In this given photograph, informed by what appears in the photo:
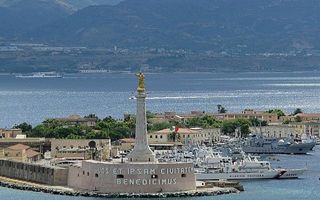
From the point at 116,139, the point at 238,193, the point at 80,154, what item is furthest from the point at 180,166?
the point at 116,139

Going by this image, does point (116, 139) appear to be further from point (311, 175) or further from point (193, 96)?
point (193, 96)

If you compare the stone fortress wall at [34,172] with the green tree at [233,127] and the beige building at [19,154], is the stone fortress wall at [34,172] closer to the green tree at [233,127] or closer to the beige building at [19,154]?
the beige building at [19,154]

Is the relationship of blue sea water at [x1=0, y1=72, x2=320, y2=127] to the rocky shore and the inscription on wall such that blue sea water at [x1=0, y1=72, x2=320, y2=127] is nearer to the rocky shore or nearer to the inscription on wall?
the rocky shore

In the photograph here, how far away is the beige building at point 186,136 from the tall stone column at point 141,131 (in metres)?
23.0

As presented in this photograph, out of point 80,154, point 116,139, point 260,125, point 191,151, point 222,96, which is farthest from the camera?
point 222,96

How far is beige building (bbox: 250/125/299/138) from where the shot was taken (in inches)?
3017

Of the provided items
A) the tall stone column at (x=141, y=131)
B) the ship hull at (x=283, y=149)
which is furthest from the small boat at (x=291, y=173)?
the ship hull at (x=283, y=149)

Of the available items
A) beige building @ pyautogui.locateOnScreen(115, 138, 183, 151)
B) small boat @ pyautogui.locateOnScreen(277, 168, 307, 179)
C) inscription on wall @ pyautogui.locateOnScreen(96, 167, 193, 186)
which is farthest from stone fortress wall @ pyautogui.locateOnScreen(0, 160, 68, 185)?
small boat @ pyautogui.locateOnScreen(277, 168, 307, 179)

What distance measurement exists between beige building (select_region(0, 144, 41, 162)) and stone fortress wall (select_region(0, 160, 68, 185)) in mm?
1729

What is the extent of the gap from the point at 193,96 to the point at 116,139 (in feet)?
270

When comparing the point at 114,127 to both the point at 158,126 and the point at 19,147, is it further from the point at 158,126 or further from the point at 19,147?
the point at 19,147

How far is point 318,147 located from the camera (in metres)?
72.2

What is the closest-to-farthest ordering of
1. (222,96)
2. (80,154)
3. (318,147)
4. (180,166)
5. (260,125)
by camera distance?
(180,166) → (80,154) → (318,147) → (260,125) → (222,96)

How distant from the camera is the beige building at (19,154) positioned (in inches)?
2077
